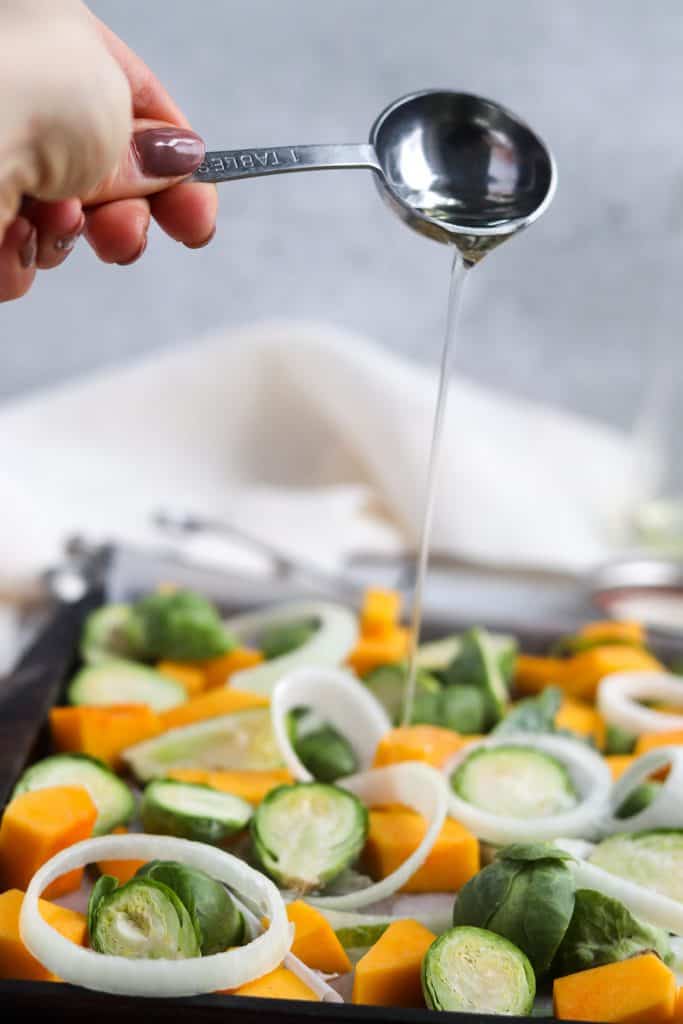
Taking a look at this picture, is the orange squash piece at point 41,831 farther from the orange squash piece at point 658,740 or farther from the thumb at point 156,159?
the orange squash piece at point 658,740

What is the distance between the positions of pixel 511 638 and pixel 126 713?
1015 millimetres

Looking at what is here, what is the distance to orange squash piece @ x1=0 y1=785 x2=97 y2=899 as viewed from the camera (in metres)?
1.88

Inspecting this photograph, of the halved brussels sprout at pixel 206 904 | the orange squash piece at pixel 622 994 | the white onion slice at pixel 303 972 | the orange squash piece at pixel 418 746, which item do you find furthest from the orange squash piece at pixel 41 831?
the orange squash piece at pixel 622 994

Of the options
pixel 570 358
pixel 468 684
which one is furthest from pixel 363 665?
pixel 570 358

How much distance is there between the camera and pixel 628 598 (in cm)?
344

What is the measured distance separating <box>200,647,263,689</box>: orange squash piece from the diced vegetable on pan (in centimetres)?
63

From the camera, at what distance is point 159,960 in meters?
1.57

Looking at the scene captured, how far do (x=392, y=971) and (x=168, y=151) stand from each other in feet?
3.72

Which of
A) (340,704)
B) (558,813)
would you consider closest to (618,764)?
(558,813)

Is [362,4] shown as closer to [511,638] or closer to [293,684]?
[511,638]

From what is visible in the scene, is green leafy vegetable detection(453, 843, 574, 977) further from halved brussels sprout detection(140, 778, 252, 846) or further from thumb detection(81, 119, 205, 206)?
thumb detection(81, 119, 205, 206)

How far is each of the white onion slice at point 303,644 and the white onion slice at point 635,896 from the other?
845mm

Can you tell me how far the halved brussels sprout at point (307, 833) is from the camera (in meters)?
1.96

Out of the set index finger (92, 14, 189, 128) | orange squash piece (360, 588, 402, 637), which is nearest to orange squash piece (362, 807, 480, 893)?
orange squash piece (360, 588, 402, 637)
